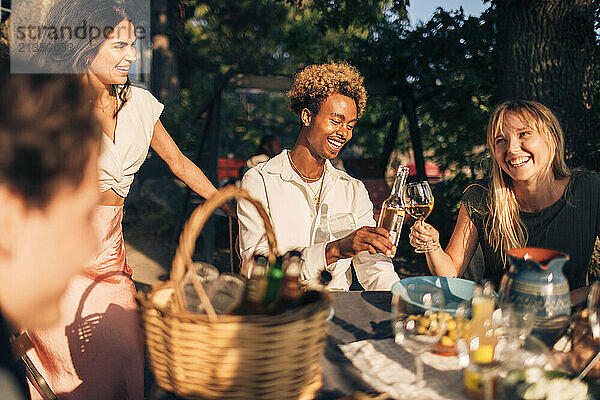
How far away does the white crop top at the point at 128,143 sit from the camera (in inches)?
83.2

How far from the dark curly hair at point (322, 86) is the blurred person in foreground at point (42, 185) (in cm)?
160

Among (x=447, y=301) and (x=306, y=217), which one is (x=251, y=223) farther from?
(x=447, y=301)

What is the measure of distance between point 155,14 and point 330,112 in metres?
9.30

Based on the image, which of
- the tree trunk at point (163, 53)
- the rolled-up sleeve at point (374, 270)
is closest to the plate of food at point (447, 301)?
the rolled-up sleeve at point (374, 270)

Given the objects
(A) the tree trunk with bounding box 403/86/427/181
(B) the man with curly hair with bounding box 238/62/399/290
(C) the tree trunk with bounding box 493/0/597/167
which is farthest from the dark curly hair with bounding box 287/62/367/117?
(A) the tree trunk with bounding box 403/86/427/181

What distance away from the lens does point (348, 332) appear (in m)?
1.58

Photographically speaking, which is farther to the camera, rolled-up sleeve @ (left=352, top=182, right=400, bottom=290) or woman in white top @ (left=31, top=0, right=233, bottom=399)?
rolled-up sleeve @ (left=352, top=182, right=400, bottom=290)

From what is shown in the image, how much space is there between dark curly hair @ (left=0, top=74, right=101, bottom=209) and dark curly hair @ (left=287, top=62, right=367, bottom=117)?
163cm

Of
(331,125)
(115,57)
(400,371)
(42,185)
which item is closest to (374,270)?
(331,125)

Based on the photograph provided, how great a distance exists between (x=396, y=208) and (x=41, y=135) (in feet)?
4.34

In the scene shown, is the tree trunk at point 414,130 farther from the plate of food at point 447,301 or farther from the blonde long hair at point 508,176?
the plate of food at point 447,301

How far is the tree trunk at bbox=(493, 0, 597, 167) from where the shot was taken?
4266 mm

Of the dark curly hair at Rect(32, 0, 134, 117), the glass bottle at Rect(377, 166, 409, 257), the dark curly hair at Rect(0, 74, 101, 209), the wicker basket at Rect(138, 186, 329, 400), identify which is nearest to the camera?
the dark curly hair at Rect(0, 74, 101, 209)

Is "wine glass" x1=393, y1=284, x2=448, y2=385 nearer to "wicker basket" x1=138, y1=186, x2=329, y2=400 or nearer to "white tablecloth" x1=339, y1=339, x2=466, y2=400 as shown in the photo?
"white tablecloth" x1=339, y1=339, x2=466, y2=400
